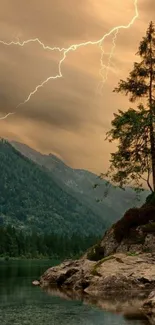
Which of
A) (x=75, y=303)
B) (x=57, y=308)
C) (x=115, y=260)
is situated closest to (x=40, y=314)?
(x=57, y=308)

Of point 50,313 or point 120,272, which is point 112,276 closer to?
point 120,272

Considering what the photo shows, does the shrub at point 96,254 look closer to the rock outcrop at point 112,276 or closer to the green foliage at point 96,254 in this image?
the green foliage at point 96,254

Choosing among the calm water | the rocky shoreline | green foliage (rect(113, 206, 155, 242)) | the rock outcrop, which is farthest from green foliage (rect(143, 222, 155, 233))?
the calm water

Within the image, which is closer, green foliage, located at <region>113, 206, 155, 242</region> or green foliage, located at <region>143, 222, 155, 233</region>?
green foliage, located at <region>143, 222, 155, 233</region>

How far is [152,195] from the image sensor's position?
60.3 metres

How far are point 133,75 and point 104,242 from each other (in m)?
20.9

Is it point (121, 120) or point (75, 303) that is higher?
point (121, 120)

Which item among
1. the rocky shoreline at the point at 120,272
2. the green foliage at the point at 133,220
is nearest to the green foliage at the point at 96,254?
the rocky shoreline at the point at 120,272

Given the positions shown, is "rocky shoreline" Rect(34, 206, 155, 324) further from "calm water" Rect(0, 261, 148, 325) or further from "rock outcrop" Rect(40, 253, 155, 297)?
"calm water" Rect(0, 261, 148, 325)

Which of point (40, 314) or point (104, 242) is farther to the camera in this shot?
point (104, 242)

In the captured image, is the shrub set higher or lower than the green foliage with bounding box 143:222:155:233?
lower

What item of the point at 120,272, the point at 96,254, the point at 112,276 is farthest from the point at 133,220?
the point at 112,276

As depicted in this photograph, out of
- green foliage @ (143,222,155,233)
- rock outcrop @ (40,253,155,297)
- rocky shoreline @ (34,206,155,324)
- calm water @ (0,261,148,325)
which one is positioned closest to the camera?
calm water @ (0,261,148,325)

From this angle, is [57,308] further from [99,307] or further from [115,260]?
[115,260]
